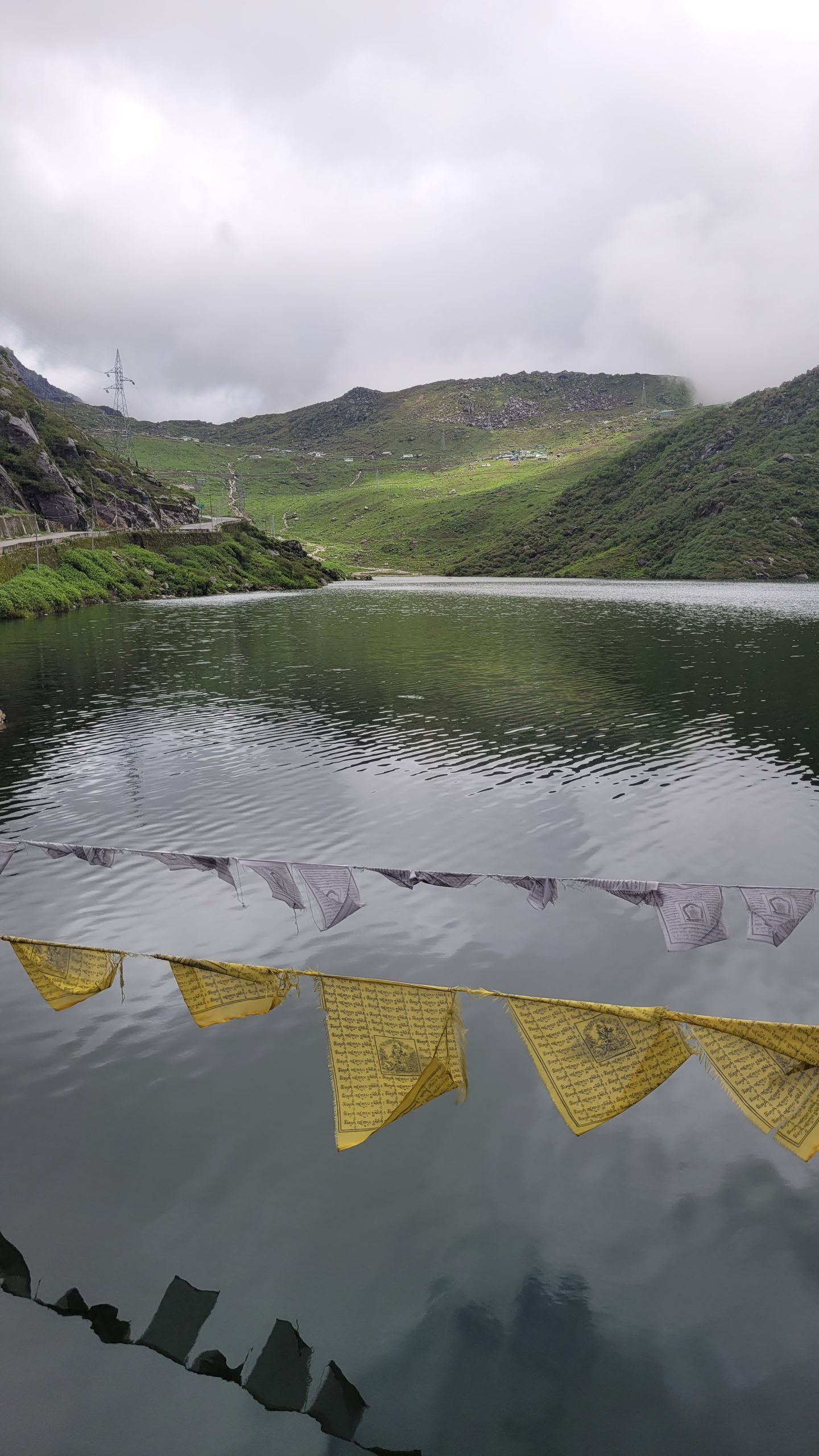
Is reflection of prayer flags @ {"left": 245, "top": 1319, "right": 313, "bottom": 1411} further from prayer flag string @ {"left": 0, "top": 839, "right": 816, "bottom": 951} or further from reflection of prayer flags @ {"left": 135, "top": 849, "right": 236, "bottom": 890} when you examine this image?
reflection of prayer flags @ {"left": 135, "top": 849, "right": 236, "bottom": 890}

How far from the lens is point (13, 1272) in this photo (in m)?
10.7

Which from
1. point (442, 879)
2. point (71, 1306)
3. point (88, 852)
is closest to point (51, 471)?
point (88, 852)

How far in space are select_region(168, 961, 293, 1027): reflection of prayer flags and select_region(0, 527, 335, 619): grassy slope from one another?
279ft

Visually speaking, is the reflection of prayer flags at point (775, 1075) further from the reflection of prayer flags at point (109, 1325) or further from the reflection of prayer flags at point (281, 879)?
the reflection of prayer flags at point (109, 1325)

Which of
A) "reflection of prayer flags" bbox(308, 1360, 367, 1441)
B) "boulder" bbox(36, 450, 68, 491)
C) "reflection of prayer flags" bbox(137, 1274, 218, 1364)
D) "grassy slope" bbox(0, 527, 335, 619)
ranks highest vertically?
"boulder" bbox(36, 450, 68, 491)

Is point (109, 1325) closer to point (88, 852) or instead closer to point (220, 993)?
point (220, 993)

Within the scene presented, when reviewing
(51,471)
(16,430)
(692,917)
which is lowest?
(692,917)

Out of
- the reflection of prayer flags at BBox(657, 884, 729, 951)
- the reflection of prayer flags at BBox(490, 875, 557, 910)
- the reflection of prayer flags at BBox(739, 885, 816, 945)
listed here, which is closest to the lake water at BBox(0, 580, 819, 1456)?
the reflection of prayer flags at BBox(657, 884, 729, 951)

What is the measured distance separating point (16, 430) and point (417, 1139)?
140 meters

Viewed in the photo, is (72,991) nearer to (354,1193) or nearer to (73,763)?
(354,1193)

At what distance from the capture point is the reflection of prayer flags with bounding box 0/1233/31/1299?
410 inches

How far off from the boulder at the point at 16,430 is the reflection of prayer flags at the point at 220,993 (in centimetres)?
13670

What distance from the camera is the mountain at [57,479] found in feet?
405

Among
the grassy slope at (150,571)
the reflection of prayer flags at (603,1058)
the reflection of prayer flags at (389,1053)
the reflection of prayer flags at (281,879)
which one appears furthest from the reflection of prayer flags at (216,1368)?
the grassy slope at (150,571)
